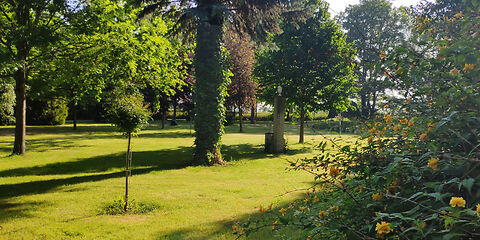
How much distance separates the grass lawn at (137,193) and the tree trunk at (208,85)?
3.42ft

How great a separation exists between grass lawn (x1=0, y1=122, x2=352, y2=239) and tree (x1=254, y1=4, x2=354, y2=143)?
515cm

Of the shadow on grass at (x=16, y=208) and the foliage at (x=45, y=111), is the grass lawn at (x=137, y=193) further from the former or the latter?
the foliage at (x=45, y=111)

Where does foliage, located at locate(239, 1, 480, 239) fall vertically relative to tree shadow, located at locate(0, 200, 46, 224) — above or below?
above

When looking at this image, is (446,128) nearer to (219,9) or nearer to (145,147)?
(219,9)

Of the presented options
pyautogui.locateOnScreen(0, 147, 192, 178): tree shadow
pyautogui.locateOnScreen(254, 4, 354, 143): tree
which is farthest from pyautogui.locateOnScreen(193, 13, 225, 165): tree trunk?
pyautogui.locateOnScreen(254, 4, 354, 143): tree

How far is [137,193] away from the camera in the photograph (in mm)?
7238

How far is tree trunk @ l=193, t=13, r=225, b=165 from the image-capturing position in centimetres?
1059

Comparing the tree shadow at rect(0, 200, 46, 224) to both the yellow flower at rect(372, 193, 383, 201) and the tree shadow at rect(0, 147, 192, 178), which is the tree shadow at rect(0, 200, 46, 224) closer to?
the tree shadow at rect(0, 147, 192, 178)

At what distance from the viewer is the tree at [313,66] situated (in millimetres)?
16000

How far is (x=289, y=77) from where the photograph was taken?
53.5 feet

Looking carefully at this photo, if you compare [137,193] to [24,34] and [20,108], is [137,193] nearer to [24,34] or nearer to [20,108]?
[24,34]

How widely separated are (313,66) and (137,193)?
462 inches

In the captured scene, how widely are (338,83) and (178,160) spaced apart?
367 inches

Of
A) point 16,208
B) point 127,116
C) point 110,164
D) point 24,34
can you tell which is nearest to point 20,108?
point 24,34
